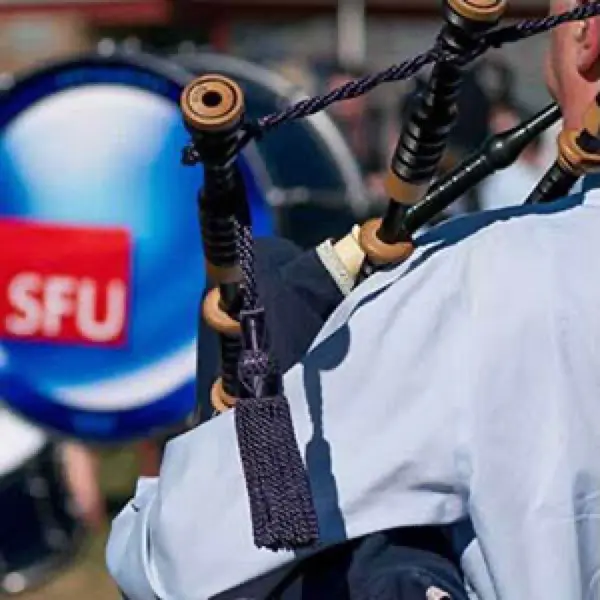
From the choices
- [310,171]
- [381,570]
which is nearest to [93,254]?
[310,171]

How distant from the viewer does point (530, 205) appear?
44.8 inches

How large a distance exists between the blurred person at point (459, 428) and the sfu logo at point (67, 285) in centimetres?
229

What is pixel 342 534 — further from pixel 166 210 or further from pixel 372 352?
pixel 166 210

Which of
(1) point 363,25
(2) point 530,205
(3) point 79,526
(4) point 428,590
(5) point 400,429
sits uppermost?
(1) point 363,25

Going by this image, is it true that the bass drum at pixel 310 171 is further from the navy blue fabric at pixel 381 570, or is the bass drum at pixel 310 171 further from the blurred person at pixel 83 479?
the navy blue fabric at pixel 381 570

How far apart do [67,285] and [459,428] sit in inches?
95.8

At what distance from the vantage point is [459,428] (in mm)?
1020

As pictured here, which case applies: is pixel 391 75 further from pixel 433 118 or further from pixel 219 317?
pixel 219 317

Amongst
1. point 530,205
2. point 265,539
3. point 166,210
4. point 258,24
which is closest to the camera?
point 265,539

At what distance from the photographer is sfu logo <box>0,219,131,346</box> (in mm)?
3373

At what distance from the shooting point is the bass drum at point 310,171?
358cm

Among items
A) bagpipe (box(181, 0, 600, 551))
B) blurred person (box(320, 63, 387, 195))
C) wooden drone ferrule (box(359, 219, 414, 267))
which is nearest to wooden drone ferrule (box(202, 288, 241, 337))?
bagpipe (box(181, 0, 600, 551))

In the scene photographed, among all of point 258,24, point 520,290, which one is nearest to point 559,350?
point 520,290

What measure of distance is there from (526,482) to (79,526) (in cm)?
277
